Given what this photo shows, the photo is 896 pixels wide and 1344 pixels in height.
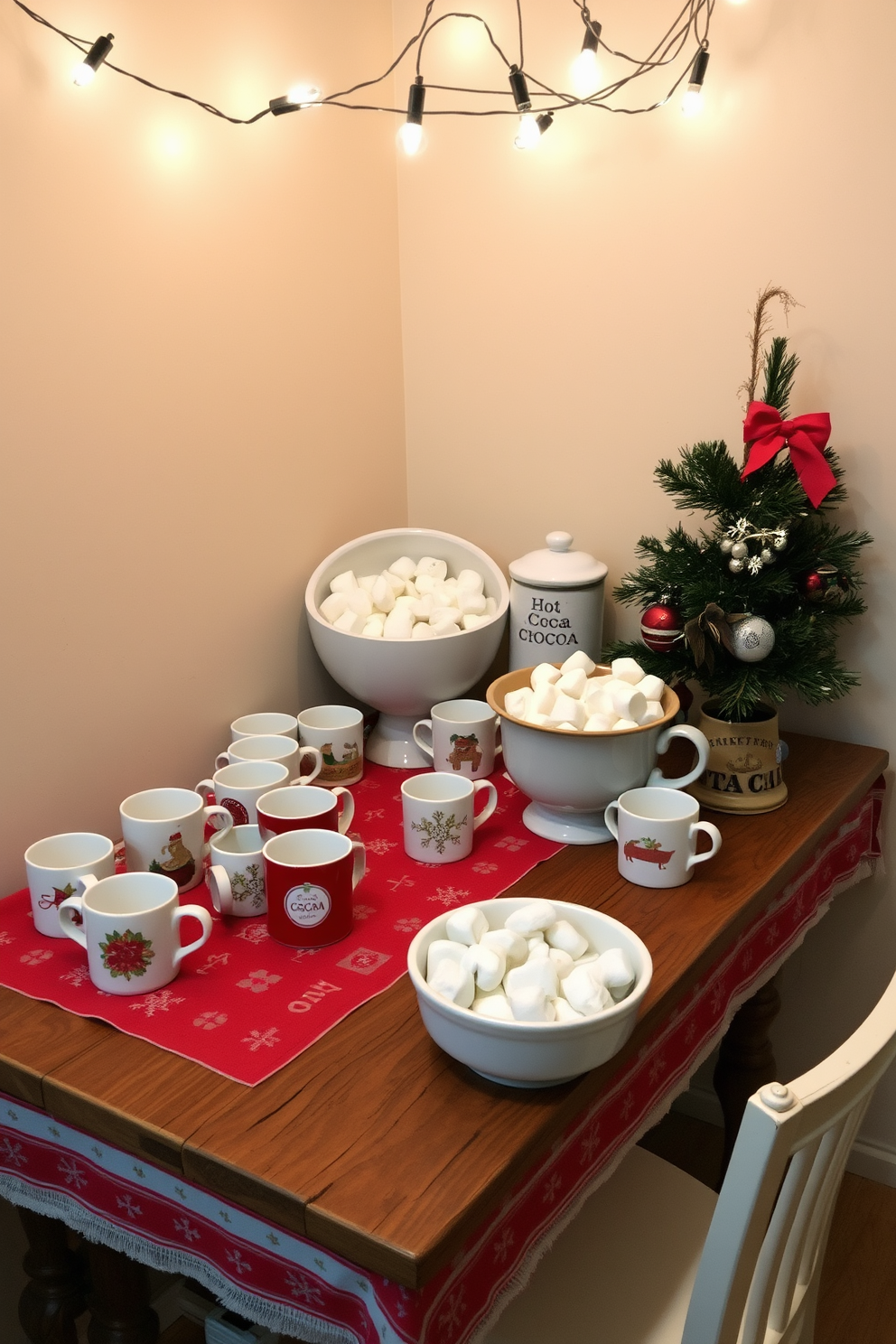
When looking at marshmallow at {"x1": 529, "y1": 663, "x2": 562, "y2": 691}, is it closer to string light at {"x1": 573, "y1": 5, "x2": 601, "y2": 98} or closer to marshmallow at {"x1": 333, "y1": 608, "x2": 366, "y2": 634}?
marshmallow at {"x1": 333, "y1": 608, "x2": 366, "y2": 634}

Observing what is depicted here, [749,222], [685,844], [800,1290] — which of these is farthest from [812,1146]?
[749,222]

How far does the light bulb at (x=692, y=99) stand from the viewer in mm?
1402

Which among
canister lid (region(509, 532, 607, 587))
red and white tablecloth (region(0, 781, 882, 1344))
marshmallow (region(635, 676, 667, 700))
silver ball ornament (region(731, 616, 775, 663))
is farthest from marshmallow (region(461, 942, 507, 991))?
canister lid (region(509, 532, 607, 587))

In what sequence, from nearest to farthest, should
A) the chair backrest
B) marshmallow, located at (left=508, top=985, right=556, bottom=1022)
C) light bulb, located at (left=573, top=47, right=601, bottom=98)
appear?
the chair backrest < marshmallow, located at (left=508, top=985, right=556, bottom=1022) < light bulb, located at (left=573, top=47, right=601, bottom=98)

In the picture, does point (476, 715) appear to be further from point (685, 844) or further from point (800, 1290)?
point (800, 1290)

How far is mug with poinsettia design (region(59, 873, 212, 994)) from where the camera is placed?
40.1 inches

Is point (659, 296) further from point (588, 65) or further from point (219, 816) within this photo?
point (219, 816)

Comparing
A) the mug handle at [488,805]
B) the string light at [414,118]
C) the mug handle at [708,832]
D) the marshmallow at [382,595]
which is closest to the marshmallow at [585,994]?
the mug handle at [708,832]

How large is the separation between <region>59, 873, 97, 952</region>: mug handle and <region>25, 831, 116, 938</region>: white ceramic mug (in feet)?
0.06

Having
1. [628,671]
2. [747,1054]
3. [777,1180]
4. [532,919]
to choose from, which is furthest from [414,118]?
[747,1054]

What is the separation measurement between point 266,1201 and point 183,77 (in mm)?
1261

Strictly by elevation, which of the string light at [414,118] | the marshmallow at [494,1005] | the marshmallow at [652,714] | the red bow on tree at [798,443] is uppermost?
the string light at [414,118]

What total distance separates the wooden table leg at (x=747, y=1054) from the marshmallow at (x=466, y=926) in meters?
0.70

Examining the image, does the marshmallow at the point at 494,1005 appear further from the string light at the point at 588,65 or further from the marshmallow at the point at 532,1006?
the string light at the point at 588,65
